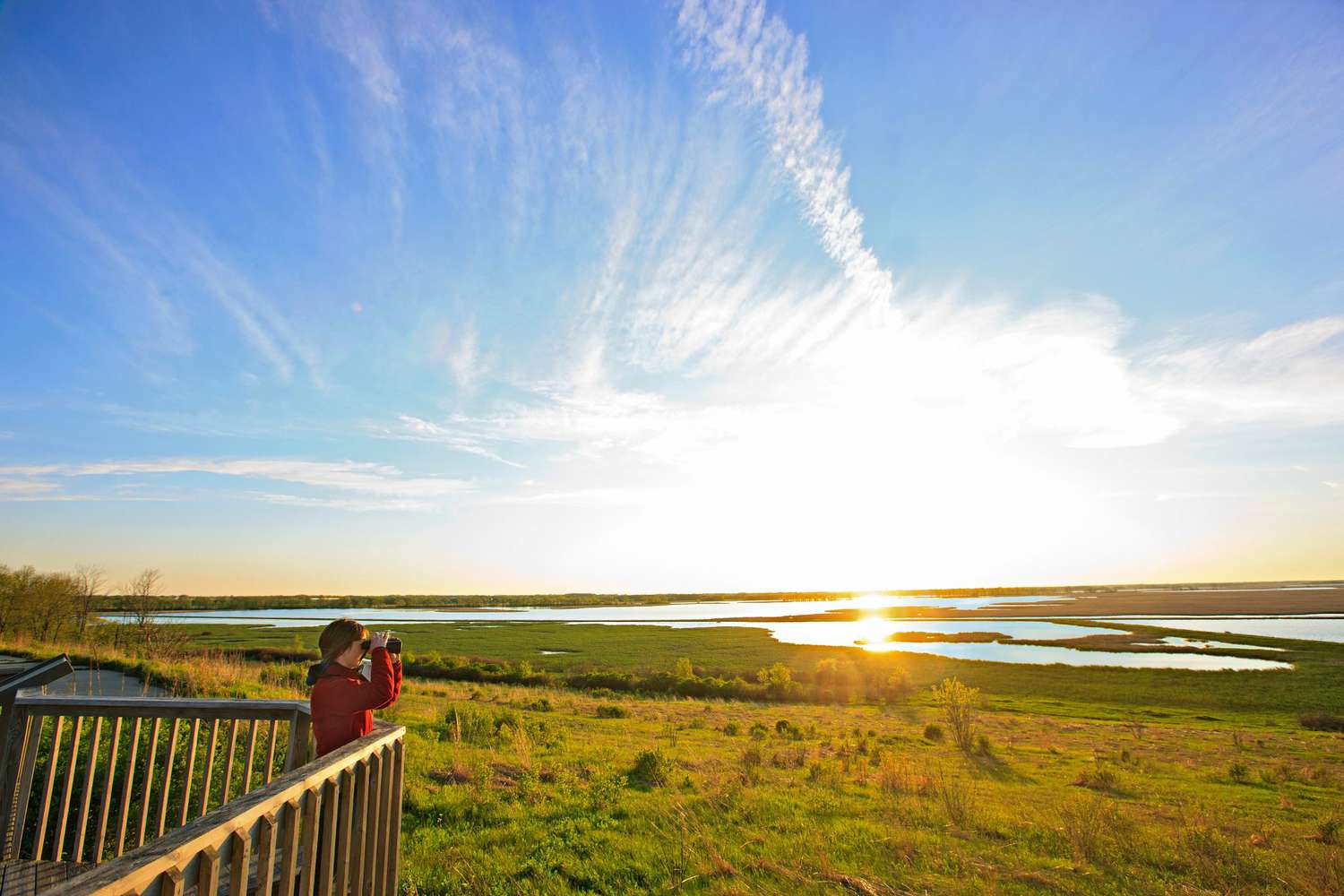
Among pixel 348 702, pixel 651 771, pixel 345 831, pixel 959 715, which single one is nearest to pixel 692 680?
pixel 959 715

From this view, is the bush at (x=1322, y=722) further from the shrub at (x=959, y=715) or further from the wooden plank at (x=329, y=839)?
the wooden plank at (x=329, y=839)

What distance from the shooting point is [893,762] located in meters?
16.2

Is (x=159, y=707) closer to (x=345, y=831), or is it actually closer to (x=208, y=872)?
(x=345, y=831)

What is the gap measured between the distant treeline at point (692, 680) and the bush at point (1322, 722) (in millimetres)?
19071

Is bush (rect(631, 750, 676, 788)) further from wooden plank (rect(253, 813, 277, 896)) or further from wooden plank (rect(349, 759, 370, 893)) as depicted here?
wooden plank (rect(253, 813, 277, 896))

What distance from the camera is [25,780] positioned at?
454 cm

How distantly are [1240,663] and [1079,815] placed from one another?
206 feet

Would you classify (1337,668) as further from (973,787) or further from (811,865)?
(811,865)

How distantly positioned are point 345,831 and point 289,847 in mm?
792

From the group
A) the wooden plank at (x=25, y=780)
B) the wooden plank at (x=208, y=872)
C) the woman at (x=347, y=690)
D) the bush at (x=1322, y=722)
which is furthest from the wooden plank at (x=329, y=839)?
the bush at (x=1322, y=722)

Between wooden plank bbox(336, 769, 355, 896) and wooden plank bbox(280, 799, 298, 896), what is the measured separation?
1.78 feet

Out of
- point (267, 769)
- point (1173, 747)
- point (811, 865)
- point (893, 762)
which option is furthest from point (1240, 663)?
point (267, 769)

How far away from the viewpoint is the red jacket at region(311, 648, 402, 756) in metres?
3.82

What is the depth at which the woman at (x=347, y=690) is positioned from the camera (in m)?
3.82
